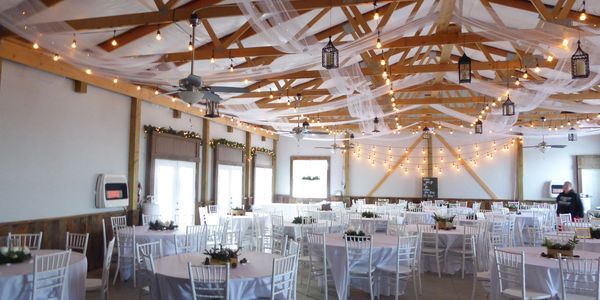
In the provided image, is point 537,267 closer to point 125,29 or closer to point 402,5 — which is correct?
point 402,5

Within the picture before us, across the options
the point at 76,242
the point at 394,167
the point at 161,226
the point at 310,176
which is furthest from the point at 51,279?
the point at 394,167

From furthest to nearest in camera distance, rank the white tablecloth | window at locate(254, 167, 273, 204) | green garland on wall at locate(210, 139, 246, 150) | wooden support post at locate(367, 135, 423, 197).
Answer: wooden support post at locate(367, 135, 423, 197), window at locate(254, 167, 273, 204), green garland on wall at locate(210, 139, 246, 150), the white tablecloth

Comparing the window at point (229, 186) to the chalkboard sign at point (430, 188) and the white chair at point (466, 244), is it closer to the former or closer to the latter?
the chalkboard sign at point (430, 188)

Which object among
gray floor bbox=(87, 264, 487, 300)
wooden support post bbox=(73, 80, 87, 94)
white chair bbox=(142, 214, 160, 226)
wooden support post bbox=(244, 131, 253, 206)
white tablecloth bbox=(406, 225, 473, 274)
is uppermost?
wooden support post bbox=(73, 80, 87, 94)

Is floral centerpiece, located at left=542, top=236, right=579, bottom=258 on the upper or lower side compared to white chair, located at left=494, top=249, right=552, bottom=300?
upper

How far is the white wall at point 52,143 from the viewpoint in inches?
259

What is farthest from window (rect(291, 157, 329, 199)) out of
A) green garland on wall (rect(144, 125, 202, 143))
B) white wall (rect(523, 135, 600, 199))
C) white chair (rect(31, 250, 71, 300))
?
white chair (rect(31, 250, 71, 300))

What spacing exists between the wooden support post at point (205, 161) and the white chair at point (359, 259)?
6755 mm

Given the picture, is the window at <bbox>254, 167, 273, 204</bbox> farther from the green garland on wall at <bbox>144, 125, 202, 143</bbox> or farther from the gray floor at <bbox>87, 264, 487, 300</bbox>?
the gray floor at <bbox>87, 264, 487, 300</bbox>

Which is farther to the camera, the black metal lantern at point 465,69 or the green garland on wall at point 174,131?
the green garland on wall at point 174,131

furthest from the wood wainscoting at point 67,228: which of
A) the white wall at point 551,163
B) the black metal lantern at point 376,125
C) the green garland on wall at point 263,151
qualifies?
the white wall at point 551,163

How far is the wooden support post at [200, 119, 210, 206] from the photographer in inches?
471

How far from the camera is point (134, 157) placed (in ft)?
30.0

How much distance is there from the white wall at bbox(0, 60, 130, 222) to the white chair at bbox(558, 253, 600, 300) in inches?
280
